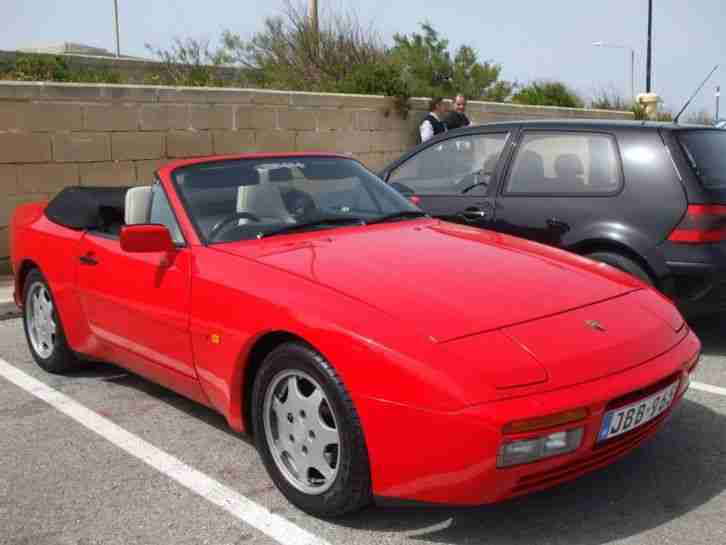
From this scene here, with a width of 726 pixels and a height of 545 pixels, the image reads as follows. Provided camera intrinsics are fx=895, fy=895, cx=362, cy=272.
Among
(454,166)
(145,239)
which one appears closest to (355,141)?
(454,166)

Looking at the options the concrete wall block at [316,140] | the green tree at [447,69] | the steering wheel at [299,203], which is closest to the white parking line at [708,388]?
the steering wheel at [299,203]

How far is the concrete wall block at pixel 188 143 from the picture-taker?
1077cm

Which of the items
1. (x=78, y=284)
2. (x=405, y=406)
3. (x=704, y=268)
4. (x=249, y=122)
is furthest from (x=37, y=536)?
(x=249, y=122)

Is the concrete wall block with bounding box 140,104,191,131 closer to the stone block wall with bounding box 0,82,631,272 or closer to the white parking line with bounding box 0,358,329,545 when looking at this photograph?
the stone block wall with bounding box 0,82,631,272

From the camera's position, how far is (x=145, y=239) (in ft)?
13.6

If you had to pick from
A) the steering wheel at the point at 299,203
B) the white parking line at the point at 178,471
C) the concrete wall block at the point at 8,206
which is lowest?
the white parking line at the point at 178,471

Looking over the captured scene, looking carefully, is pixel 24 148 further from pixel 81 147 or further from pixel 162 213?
pixel 162 213

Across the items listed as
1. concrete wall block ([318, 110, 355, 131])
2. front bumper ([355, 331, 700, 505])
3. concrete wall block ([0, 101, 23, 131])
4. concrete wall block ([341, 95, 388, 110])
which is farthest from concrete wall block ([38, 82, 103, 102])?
front bumper ([355, 331, 700, 505])

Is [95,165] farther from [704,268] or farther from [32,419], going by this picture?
[704,268]

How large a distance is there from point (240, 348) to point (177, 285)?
628mm

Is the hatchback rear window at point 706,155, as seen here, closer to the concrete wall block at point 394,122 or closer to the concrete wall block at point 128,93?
the concrete wall block at point 128,93

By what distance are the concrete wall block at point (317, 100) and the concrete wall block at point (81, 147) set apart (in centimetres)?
311

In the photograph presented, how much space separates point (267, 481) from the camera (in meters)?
3.83

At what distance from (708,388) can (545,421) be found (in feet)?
8.07
